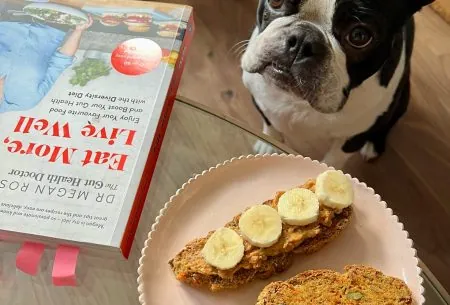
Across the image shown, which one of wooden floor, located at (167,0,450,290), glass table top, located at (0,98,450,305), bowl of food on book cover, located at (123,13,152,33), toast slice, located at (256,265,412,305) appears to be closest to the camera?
toast slice, located at (256,265,412,305)

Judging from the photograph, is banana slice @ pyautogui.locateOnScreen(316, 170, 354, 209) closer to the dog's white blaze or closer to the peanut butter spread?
the peanut butter spread

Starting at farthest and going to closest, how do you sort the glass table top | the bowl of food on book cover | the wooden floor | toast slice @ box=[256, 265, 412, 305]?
the wooden floor < the bowl of food on book cover < the glass table top < toast slice @ box=[256, 265, 412, 305]

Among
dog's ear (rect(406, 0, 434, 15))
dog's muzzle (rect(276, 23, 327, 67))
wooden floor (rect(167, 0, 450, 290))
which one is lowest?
wooden floor (rect(167, 0, 450, 290))

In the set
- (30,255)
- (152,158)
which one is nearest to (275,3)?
(152,158)

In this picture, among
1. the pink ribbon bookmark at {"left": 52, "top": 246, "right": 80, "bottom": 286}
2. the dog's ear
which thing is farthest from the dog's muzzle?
the pink ribbon bookmark at {"left": 52, "top": 246, "right": 80, "bottom": 286}

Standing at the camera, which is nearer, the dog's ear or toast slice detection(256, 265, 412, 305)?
toast slice detection(256, 265, 412, 305)

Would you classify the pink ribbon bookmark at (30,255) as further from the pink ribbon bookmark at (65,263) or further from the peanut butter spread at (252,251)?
the peanut butter spread at (252,251)

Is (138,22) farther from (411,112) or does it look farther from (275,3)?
(411,112)
